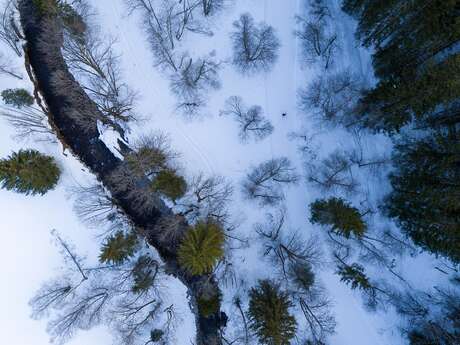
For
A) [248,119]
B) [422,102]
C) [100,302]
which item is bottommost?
A: [100,302]

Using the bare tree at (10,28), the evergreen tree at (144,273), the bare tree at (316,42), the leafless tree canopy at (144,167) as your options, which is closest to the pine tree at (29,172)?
the leafless tree canopy at (144,167)

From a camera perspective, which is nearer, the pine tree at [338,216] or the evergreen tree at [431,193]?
the evergreen tree at [431,193]

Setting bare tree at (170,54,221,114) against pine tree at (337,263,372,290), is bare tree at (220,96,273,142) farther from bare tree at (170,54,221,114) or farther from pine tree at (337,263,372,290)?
pine tree at (337,263,372,290)

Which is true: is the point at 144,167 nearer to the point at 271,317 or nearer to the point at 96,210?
the point at 96,210

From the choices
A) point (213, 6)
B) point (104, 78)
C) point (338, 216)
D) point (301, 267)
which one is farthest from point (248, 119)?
point (301, 267)

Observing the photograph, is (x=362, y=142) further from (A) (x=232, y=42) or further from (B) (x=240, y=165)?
(A) (x=232, y=42)

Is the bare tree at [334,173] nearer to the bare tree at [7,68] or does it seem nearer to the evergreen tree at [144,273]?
the evergreen tree at [144,273]

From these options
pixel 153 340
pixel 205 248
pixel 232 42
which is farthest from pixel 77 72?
pixel 153 340
